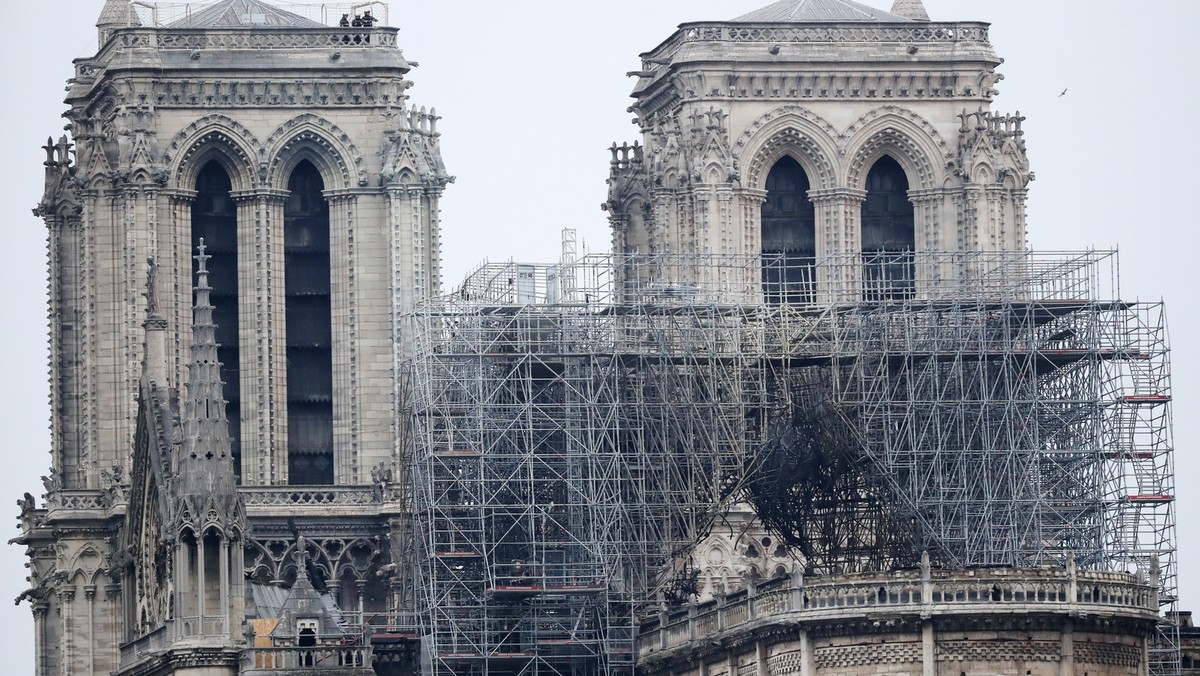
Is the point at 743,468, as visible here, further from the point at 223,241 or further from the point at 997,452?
the point at 223,241

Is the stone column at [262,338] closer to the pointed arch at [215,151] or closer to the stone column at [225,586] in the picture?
the pointed arch at [215,151]

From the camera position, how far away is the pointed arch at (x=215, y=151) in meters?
148

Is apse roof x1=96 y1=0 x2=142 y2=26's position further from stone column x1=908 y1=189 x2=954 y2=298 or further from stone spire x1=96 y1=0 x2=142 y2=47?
stone column x1=908 y1=189 x2=954 y2=298

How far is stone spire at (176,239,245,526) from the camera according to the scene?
435 ft

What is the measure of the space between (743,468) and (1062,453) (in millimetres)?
8244

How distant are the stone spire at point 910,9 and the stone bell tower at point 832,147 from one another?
479 cm

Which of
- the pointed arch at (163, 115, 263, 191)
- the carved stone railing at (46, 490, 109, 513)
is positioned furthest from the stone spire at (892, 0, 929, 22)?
the carved stone railing at (46, 490, 109, 513)

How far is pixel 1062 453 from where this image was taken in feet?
447

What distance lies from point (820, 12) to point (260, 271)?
1738cm

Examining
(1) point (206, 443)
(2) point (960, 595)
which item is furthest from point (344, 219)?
(2) point (960, 595)

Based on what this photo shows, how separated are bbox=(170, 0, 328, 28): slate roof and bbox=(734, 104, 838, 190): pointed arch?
13050 millimetres

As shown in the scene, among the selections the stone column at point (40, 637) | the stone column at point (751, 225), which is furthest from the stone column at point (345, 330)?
the stone column at point (751, 225)

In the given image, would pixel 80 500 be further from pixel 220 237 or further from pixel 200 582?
pixel 200 582

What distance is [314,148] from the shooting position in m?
149
